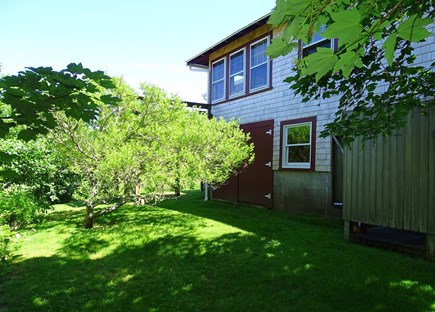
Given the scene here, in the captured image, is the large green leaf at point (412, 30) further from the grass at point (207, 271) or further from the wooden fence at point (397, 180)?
the wooden fence at point (397, 180)

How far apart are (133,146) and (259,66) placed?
6.32 meters

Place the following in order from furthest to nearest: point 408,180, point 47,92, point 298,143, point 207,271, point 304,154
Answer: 1. point 298,143
2. point 304,154
3. point 408,180
4. point 207,271
5. point 47,92

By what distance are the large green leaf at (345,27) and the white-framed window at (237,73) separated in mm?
11175

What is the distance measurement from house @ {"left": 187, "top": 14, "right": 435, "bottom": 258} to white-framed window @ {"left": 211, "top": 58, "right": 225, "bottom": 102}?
0.04 m

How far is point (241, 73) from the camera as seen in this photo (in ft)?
40.5

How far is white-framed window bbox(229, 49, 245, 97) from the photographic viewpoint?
12.3m

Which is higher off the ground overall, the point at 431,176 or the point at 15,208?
the point at 431,176

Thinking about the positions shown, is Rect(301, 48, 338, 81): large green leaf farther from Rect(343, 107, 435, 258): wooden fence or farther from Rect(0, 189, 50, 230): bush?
Rect(0, 189, 50, 230): bush

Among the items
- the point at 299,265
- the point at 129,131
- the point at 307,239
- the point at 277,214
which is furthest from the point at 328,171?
the point at 129,131

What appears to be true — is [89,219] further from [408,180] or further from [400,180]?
[408,180]

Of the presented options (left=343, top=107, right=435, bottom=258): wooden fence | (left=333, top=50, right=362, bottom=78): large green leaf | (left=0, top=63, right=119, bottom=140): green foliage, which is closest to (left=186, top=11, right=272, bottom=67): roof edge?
(left=343, top=107, right=435, bottom=258): wooden fence

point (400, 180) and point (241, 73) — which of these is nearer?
point (400, 180)

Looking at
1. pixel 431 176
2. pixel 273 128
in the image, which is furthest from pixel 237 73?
pixel 431 176

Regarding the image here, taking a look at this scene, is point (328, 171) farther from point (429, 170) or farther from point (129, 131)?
point (129, 131)
